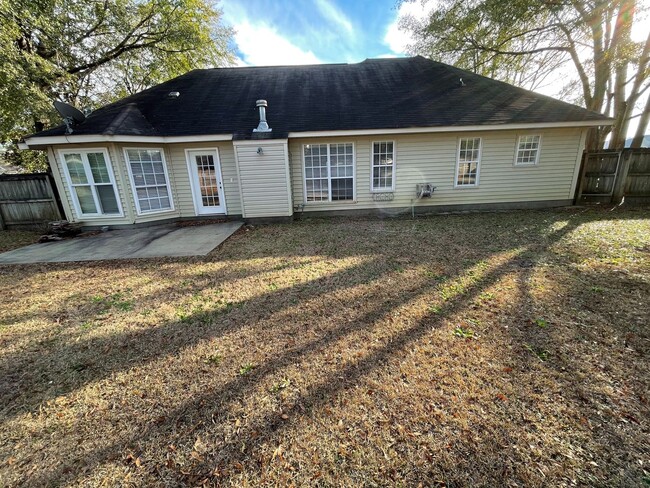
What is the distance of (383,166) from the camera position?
9.09 m

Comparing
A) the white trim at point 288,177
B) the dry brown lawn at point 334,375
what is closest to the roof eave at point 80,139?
the white trim at point 288,177

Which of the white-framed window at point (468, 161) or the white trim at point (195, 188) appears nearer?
the white trim at point (195, 188)

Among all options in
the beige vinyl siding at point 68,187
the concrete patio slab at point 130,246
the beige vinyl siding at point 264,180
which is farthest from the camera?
the beige vinyl siding at point 264,180

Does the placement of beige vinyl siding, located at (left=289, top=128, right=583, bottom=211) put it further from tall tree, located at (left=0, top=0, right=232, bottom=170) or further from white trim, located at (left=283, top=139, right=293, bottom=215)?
tall tree, located at (left=0, top=0, right=232, bottom=170)

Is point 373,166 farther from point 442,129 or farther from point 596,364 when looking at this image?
point 596,364

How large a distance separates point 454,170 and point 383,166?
7.92 feet

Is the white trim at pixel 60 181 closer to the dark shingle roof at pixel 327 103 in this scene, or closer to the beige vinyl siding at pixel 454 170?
Result: the dark shingle roof at pixel 327 103

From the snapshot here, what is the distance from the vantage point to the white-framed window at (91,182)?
7574 millimetres

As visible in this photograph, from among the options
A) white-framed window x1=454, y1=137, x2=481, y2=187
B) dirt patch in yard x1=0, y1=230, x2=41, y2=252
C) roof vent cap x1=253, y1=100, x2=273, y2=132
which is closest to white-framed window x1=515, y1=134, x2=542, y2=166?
white-framed window x1=454, y1=137, x2=481, y2=187

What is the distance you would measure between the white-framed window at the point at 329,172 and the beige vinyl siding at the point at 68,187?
5358mm

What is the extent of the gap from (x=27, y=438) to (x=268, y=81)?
1204 centimetres

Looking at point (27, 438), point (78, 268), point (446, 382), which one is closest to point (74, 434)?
point (27, 438)

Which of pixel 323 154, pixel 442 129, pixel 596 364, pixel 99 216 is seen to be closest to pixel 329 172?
pixel 323 154

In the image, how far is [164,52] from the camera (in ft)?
46.3
